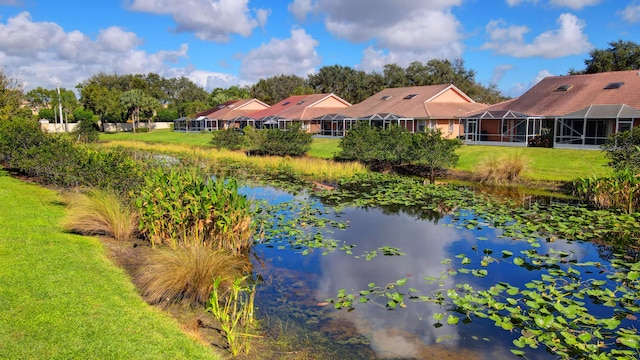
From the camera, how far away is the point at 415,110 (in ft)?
132

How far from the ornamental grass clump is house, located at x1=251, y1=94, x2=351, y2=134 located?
39.0 metres

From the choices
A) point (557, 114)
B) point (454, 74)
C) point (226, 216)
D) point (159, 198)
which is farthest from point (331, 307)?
point (454, 74)

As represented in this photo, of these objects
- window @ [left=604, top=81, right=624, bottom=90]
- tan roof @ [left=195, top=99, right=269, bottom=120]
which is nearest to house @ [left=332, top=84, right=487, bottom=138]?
window @ [left=604, top=81, right=624, bottom=90]

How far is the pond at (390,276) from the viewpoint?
6.14 metres

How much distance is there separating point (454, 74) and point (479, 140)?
2884cm

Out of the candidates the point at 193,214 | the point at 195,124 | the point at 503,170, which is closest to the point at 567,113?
the point at 503,170

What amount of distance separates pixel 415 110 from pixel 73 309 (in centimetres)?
3751

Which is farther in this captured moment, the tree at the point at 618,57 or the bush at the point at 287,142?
the tree at the point at 618,57

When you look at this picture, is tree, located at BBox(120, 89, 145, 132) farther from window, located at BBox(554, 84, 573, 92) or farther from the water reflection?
the water reflection

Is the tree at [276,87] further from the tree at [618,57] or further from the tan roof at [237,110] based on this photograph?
the tree at [618,57]

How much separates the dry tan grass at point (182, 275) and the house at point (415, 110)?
101 ft

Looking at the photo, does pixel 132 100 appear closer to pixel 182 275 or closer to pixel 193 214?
pixel 193 214

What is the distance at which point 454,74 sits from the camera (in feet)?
201

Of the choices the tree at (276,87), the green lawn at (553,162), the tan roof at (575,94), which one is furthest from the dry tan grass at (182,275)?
the tree at (276,87)
